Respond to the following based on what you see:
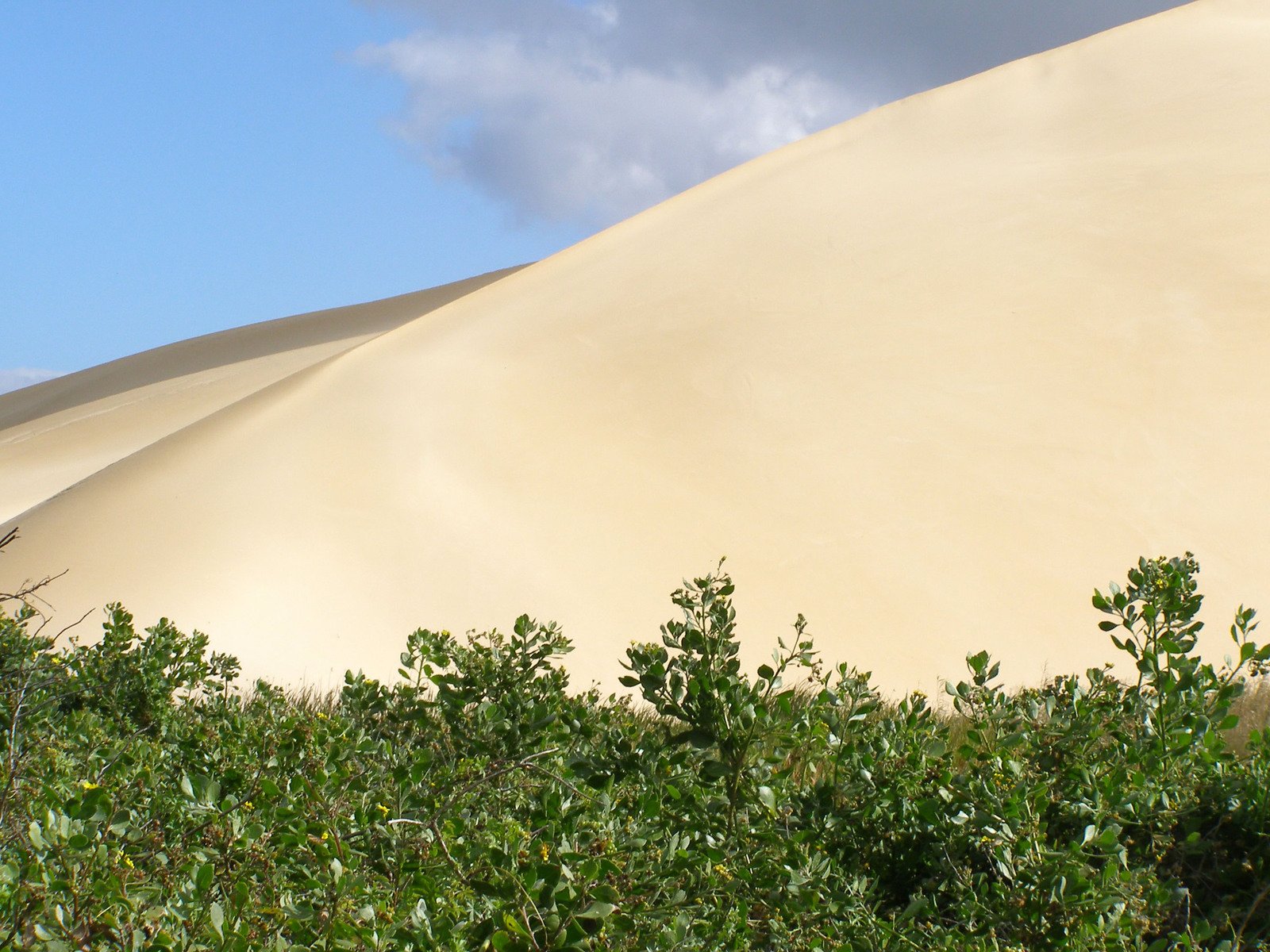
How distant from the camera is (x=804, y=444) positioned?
309 inches

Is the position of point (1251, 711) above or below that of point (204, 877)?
below

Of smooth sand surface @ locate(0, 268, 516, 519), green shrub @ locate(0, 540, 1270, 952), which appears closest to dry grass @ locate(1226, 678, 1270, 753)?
green shrub @ locate(0, 540, 1270, 952)

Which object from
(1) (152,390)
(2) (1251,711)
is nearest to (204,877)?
(2) (1251,711)

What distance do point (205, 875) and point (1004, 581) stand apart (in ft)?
19.6

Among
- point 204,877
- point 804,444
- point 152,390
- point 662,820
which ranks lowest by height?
point 662,820

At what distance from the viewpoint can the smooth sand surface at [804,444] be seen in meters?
6.66

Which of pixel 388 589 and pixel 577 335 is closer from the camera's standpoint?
pixel 388 589

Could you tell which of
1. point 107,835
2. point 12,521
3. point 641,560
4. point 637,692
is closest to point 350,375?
point 12,521

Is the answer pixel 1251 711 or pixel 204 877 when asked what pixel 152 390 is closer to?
pixel 1251 711

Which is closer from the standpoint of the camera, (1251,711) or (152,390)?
(1251,711)

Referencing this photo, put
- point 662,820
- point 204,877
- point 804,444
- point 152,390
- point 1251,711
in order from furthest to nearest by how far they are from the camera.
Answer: point 152,390 < point 804,444 < point 1251,711 < point 662,820 < point 204,877

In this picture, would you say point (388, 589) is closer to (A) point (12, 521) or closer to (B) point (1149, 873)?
(A) point (12, 521)

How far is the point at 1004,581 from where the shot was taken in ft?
22.6

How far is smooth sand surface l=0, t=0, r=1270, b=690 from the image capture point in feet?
21.9
